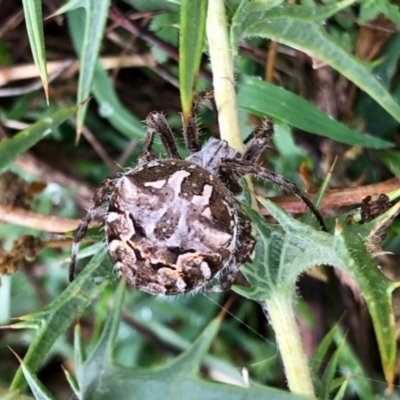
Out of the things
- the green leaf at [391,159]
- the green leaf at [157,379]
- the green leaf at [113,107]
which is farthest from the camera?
the green leaf at [113,107]

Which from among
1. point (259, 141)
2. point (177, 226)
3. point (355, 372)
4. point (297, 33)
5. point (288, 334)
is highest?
point (297, 33)

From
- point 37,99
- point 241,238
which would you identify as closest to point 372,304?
point 241,238

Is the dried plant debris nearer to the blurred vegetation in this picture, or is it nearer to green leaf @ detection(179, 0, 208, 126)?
the blurred vegetation

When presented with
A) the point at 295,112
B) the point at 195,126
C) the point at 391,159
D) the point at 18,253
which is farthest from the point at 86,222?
the point at 391,159

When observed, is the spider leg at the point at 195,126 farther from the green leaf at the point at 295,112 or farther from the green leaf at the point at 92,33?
the green leaf at the point at 92,33

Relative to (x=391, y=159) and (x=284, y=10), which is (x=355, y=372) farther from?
(x=284, y=10)

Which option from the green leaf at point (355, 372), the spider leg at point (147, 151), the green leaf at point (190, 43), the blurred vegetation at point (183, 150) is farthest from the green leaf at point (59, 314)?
the green leaf at point (355, 372)
